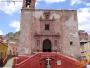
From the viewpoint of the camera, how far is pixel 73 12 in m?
31.0

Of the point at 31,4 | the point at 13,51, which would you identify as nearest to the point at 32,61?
the point at 31,4

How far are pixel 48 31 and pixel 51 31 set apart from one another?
1.43ft

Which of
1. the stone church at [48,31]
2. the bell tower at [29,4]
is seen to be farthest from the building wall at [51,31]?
the bell tower at [29,4]

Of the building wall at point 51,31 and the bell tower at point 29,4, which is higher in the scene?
the bell tower at point 29,4

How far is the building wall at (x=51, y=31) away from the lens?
97.0 feet

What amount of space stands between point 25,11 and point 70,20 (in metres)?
6.61

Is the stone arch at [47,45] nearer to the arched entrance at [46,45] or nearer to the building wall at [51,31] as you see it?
the arched entrance at [46,45]

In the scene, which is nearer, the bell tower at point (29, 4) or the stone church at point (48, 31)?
the stone church at point (48, 31)

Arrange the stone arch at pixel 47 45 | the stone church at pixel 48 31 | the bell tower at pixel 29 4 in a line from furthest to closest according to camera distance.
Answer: the bell tower at pixel 29 4 < the stone arch at pixel 47 45 < the stone church at pixel 48 31

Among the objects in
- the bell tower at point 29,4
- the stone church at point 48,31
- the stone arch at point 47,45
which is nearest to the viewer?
the stone church at point 48,31

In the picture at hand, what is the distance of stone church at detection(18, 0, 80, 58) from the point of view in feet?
97.0

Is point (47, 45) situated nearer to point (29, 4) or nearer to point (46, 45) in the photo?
point (46, 45)

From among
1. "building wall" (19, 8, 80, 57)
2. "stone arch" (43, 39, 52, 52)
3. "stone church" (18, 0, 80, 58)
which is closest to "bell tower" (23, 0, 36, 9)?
"stone church" (18, 0, 80, 58)

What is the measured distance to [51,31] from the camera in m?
30.4
